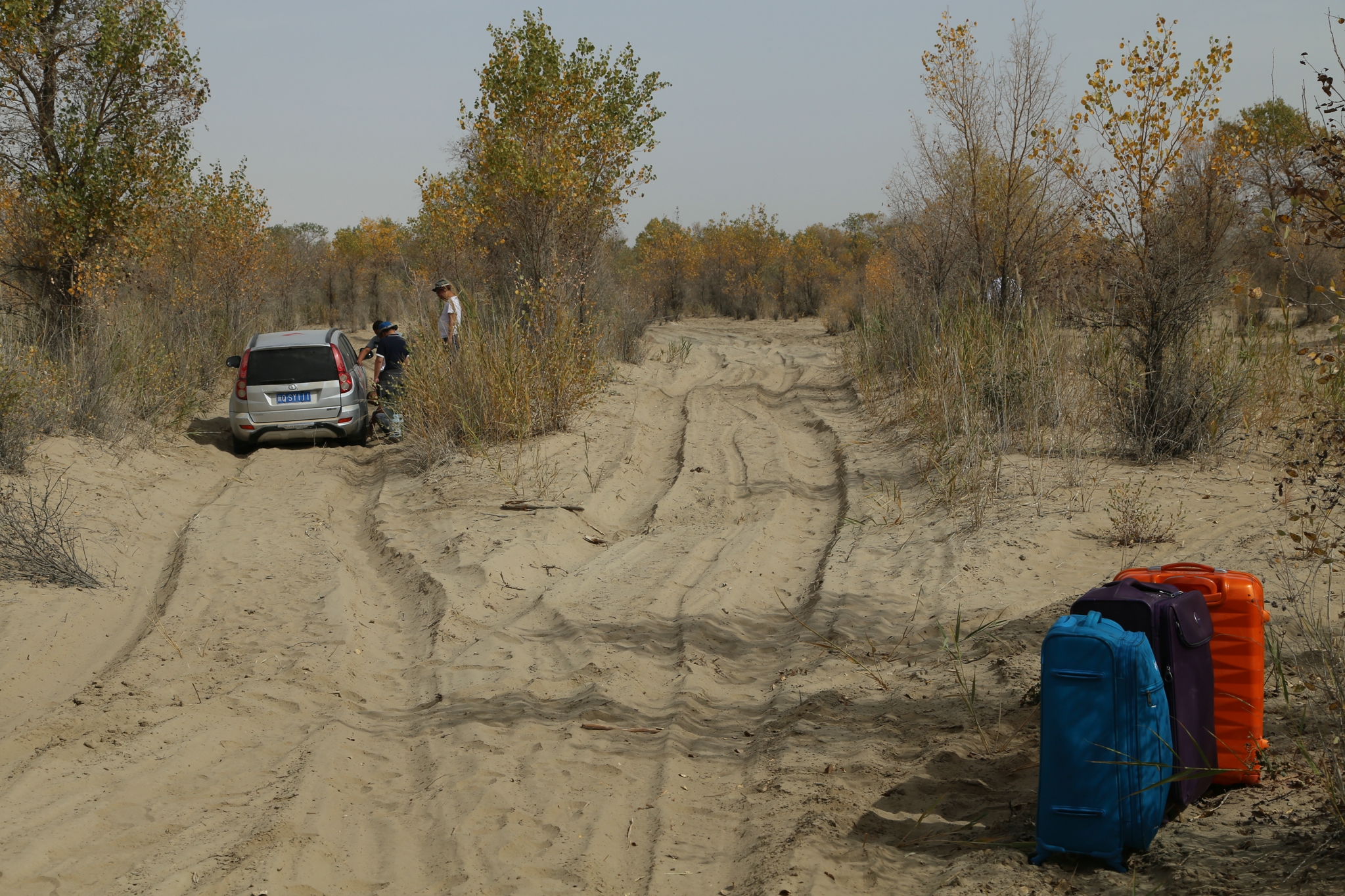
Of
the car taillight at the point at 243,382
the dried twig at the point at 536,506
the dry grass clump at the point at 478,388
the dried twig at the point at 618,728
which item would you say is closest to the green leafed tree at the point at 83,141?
the car taillight at the point at 243,382

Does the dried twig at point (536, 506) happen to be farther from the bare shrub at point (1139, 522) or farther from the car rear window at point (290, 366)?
the car rear window at point (290, 366)

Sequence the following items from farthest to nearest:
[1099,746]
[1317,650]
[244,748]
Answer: [244,748] → [1317,650] → [1099,746]

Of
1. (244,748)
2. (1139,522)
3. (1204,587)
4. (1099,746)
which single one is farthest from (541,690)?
(1139,522)

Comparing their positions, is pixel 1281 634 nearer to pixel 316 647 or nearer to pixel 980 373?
pixel 316 647

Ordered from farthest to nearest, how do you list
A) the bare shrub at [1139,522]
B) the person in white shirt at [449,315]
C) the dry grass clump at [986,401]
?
the person in white shirt at [449,315] → the dry grass clump at [986,401] → the bare shrub at [1139,522]

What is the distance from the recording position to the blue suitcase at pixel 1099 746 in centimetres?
308

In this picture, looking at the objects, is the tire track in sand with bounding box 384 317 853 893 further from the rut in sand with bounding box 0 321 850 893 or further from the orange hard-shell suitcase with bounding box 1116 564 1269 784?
the orange hard-shell suitcase with bounding box 1116 564 1269 784

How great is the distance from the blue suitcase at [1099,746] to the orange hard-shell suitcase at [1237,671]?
514 mm

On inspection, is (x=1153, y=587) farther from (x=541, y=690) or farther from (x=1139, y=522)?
(x=1139, y=522)

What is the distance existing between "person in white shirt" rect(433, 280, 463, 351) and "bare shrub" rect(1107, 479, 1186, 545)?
23.7ft

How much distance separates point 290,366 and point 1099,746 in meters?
11.5

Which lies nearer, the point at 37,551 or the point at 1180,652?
the point at 1180,652

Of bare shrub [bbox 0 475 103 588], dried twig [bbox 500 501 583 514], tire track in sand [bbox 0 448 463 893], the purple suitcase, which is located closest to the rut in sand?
tire track in sand [bbox 0 448 463 893]

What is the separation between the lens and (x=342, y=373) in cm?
1264
